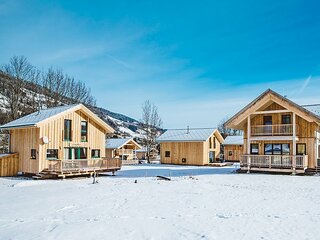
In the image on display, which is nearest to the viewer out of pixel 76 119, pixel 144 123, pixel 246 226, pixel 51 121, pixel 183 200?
pixel 246 226

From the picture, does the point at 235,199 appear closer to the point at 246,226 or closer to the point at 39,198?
the point at 246,226

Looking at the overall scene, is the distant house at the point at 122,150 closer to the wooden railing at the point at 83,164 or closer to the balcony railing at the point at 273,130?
the wooden railing at the point at 83,164

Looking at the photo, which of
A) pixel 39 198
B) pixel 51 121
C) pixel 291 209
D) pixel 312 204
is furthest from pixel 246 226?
pixel 51 121

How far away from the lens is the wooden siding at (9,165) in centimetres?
2050

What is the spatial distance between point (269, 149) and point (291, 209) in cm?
1550

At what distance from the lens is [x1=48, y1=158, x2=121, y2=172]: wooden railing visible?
19.4 meters

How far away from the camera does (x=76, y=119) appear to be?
72.5ft

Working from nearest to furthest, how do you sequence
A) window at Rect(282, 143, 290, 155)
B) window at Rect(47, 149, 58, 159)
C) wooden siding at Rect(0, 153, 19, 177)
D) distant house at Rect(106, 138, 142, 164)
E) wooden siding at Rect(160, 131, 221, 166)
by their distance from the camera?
window at Rect(47, 149, 58, 159) < wooden siding at Rect(0, 153, 19, 177) < window at Rect(282, 143, 290, 155) < wooden siding at Rect(160, 131, 221, 166) < distant house at Rect(106, 138, 142, 164)

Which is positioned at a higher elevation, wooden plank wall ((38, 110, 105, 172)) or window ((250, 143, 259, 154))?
wooden plank wall ((38, 110, 105, 172))

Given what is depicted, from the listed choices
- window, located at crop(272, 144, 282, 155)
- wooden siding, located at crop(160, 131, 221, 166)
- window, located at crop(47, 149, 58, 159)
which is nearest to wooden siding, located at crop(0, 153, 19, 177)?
window, located at crop(47, 149, 58, 159)

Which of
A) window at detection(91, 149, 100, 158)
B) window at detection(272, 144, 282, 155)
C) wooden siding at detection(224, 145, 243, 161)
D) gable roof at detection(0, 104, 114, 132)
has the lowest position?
wooden siding at detection(224, 145, 243, 161)

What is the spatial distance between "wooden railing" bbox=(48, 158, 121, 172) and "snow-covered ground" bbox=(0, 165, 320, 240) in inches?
213

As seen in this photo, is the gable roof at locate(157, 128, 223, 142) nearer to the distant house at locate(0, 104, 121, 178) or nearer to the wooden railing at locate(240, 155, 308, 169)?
the wooden railing at locate(240, 155, 308, 169)

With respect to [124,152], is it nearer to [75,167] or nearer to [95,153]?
[95,153]
